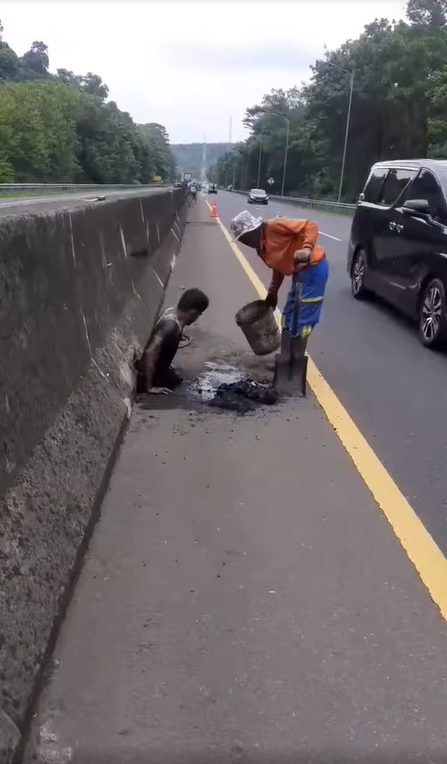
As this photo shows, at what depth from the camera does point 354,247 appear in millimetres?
12578

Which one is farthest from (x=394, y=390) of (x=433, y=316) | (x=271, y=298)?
(x=433, y=316)

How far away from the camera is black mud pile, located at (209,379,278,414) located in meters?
6.45

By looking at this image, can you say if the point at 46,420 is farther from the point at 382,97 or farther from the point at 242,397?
the point at 382,97

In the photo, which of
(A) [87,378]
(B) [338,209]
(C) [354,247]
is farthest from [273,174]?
(A) [87,378]

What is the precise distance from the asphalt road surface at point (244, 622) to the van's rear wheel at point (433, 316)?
308 cm

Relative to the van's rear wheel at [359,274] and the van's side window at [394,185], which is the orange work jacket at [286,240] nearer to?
the van's side window at [394,185]

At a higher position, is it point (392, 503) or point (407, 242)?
point (407, 242)

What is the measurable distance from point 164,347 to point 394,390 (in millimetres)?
1970

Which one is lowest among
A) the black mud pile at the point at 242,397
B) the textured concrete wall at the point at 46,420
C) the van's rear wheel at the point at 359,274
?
A: the van's rear wheel at the point at 359,274

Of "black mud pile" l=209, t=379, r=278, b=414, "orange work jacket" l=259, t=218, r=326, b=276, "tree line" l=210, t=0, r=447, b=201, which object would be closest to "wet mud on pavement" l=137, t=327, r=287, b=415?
"black mud pile" l=209, t=379, r=278, b=414

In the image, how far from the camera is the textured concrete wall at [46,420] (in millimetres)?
2756

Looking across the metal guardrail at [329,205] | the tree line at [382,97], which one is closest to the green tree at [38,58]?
the tree line at [382,97]

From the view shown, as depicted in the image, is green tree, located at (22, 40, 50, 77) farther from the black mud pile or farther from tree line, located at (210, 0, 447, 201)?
the black mud pile

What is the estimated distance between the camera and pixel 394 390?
7.11 meters
